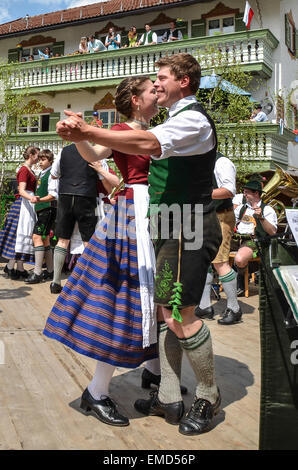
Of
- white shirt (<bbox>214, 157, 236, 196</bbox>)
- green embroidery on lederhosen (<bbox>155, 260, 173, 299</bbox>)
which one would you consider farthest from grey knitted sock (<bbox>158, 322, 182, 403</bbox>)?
white shirt (<bbox>214, 157, 236, 196</bbox>)

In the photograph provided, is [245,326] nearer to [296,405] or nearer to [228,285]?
[228,285]

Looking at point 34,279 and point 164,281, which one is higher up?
point 164,281

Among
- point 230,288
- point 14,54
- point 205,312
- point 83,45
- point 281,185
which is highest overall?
point 14,54

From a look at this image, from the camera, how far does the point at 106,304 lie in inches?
98.7

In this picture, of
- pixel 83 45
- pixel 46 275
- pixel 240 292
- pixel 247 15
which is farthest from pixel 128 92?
pixel 83 45

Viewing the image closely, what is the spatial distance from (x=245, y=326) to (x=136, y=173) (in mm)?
2741

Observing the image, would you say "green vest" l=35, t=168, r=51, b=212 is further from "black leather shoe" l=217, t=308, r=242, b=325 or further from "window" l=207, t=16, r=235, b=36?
"window" l=207, t=16, r=235, b=36

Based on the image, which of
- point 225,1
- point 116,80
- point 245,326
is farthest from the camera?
point 116,80

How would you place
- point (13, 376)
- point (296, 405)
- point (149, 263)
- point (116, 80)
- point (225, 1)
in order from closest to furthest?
point (296, 405) < point (149, 263) < point (13, 376) < point (225, 1) < point (116, 80)

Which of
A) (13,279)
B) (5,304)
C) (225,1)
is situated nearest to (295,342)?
(5,304)

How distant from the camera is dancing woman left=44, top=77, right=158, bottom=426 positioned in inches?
97.9

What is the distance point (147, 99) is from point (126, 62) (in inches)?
724

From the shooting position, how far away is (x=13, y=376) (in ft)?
10.4

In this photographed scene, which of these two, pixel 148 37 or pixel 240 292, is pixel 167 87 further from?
pixel 148 37
